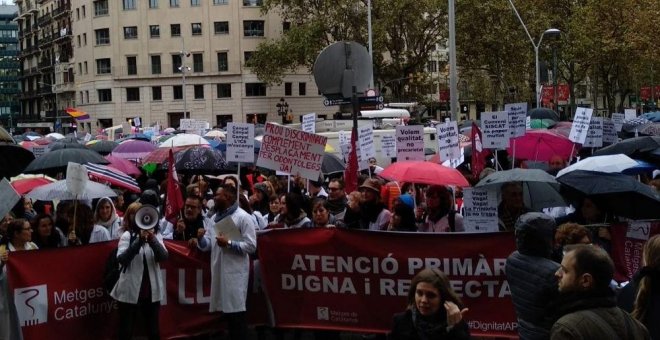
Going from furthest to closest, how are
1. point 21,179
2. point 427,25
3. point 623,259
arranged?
point 427,25 < point 21,179 < point 623,259

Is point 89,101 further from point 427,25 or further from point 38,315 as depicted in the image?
point 38,315

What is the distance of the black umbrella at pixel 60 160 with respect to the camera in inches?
563

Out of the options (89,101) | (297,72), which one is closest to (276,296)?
(297,72)

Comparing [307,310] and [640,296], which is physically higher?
[640,296]

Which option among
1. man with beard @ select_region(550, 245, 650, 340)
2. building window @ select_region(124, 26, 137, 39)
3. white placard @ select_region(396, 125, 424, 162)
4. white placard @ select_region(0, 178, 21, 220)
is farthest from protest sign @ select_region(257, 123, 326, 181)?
building window @ select_region(124, 26, 137, 39)

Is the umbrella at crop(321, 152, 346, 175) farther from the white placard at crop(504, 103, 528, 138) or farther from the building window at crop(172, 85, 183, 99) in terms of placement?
the building window at crop(172, 85, 183, 99)

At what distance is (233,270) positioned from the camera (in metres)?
8.62

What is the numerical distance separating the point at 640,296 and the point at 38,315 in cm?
548

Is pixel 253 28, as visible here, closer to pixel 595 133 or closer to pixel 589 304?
pixel 595 133

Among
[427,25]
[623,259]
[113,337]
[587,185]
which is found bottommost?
[113,337]

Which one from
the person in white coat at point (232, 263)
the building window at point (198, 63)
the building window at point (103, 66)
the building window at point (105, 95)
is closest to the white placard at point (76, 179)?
the person in white coat at point (232, 263)

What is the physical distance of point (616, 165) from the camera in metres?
9.05

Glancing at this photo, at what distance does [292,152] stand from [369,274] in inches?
92.0

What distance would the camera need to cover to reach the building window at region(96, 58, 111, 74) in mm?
72662
